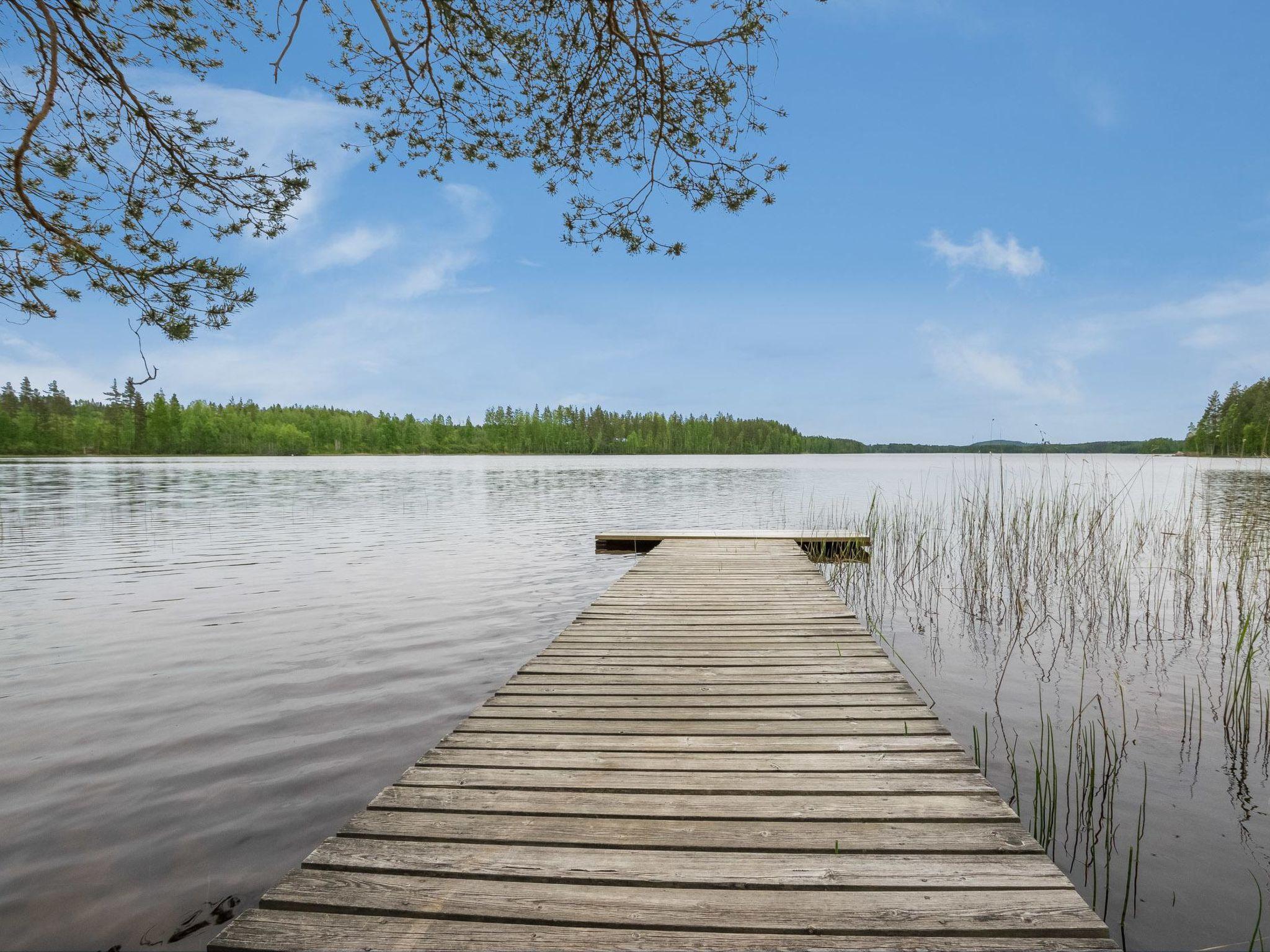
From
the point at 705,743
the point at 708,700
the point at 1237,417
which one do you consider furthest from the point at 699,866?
the point at 1237,417

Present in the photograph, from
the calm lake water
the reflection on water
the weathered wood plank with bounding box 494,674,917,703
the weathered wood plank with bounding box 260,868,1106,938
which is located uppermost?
the reflection on water

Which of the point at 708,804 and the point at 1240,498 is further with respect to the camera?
the point at 1240,498

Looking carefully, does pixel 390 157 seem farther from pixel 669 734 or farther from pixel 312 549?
pixel 312 549

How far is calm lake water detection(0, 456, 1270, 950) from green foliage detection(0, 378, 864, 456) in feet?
282

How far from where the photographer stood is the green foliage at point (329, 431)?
8294cm

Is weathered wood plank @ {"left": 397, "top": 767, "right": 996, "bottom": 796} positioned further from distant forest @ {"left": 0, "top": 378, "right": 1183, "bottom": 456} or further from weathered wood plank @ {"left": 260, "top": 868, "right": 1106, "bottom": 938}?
distant forest @ {"left": 0, "top": 378, "right": 1183, "bottom": 456}

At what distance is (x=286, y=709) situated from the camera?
5020 mm

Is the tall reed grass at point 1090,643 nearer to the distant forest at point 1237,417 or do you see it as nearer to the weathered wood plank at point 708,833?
the weathered wood plank at point 708,833

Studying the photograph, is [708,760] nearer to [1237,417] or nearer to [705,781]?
[705,781]

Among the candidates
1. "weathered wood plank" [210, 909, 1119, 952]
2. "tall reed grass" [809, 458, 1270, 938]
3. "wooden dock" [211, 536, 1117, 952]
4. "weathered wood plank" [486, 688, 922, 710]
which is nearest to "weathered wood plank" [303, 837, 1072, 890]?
"wooden dock" [211, 536, 1117, 952]

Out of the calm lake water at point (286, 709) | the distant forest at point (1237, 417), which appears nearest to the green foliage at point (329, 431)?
the distant forest at point (1237, 417)

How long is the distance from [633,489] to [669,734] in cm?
2624

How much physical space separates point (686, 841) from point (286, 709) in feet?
13.2

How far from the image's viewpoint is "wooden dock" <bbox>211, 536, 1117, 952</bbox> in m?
1.78
